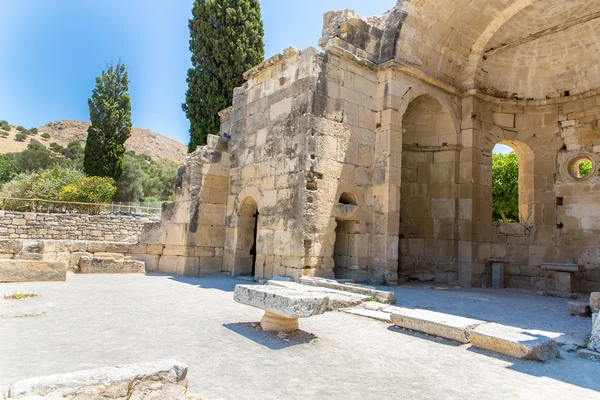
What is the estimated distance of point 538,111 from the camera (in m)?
11.7

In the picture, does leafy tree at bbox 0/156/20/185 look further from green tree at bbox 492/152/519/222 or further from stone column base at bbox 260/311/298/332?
stone column base at bbox 260/311/298/332

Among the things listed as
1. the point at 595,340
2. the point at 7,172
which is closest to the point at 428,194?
the point at 595,340

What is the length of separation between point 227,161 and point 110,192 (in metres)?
16.3

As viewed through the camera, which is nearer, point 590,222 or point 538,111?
point 590,222

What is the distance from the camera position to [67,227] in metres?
16.5

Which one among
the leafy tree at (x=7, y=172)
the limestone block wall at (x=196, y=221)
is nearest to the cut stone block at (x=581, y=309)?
the limestone block wall at (x=196, y=221)

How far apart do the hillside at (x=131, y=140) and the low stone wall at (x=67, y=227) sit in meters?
44.3

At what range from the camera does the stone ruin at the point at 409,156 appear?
29.7ft

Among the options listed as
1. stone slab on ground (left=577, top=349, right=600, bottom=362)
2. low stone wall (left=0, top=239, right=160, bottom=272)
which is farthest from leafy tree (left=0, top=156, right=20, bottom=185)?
stone slab on ground (left=577, top=349, right=600, bottom=362)

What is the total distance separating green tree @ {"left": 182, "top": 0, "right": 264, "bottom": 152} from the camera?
2145cm

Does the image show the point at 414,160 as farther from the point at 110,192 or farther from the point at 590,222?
the point at 110,192

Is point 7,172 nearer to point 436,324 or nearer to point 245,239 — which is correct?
point 245,239

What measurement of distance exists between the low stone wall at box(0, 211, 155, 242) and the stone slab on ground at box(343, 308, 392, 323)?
1271 cm

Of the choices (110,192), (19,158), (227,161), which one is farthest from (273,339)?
(19,158)
